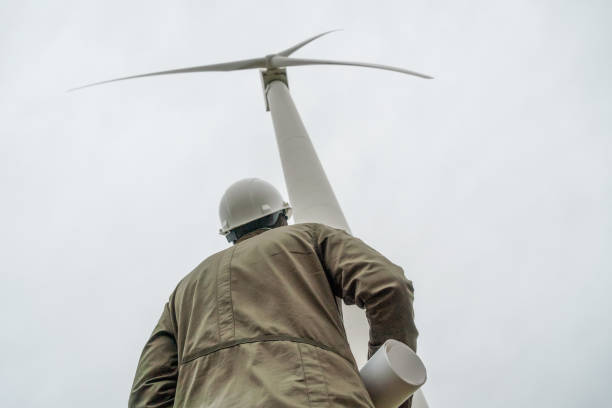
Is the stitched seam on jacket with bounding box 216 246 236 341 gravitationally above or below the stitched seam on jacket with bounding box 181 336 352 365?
above

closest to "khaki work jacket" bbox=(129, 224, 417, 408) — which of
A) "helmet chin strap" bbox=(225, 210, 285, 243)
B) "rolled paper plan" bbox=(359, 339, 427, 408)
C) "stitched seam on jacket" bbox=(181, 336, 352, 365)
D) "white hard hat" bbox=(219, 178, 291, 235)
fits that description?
"stitched seam on jacket" bbox=(181, 336, 352, 365)

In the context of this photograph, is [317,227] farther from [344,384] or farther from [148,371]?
[148,371]

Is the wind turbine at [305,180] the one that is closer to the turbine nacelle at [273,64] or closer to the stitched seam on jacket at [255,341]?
the turbine nacelle at [273,64]

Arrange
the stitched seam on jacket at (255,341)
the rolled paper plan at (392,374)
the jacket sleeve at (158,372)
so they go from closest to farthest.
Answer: the stitched seam on jacket at (255,341) → the rolled paper plan at (392,374) → the jacket sleeve at (158,372)

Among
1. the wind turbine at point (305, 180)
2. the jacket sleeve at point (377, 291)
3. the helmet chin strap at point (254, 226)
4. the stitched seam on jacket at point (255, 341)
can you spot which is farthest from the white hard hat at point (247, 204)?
the stitched seam on jacket at point (255, 341)

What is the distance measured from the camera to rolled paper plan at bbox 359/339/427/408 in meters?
2.79

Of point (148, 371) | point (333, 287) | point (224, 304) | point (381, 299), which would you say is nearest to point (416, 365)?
point (381, 299)

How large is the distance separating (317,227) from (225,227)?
1926mm

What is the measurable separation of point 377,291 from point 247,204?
247 cm

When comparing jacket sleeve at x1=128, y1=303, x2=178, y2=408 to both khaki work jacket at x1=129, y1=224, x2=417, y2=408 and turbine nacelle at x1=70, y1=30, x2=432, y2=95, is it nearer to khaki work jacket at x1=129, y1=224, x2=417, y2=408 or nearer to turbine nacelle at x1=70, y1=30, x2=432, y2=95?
khaki work jacket at x1=129, y1=224, x2=417, y2=408

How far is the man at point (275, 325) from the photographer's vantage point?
2514 mm

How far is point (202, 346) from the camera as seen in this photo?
285 centimetres

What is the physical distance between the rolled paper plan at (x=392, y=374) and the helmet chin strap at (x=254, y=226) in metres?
1.90

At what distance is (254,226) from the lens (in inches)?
177
